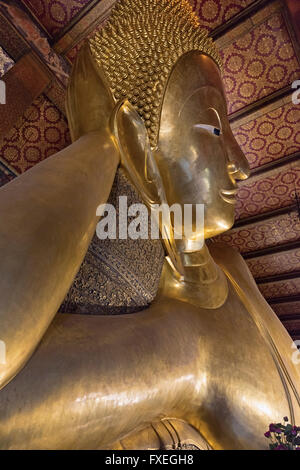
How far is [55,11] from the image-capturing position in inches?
63.9

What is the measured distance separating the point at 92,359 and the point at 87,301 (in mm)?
228

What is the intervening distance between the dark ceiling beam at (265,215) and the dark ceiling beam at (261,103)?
3.13ft

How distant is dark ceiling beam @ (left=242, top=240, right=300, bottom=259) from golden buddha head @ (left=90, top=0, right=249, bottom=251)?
2110mm

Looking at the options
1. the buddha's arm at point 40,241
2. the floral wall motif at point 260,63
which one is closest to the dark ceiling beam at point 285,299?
the floral wall motif at point 260,63

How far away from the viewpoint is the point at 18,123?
1722mm

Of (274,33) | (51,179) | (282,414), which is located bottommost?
(282,414)

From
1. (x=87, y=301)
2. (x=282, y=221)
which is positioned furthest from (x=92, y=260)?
(x=282, y=221)

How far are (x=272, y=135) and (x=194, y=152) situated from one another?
1.34 metres

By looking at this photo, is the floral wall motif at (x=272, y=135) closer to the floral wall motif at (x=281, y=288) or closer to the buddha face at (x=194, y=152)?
the buddha face at (x=194, y=152)

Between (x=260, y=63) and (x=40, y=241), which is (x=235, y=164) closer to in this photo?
(x=40, y=241)

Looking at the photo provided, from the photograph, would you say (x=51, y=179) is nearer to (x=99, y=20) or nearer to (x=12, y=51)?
(x=12, y=51)

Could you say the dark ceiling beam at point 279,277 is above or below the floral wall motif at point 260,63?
below

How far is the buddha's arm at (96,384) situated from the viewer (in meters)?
0.41

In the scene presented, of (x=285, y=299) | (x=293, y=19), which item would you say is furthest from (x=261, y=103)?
(x=285, y=299)
